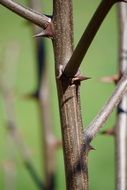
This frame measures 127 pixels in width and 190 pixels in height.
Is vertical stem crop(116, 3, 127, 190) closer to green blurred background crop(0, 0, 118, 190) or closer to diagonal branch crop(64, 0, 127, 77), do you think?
Result: diagonal branch crop(64, 0, 127, 77)

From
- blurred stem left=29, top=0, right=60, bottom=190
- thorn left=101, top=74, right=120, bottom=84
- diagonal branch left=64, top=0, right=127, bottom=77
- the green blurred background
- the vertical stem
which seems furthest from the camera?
the green blurred background

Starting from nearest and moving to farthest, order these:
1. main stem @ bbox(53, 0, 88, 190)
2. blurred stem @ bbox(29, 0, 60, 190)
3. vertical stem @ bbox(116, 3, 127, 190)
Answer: main stem @ bbox(53, 0, 88, 190) → vertical stem @ bbox(116, 3, 127, 190) → blurred stem @ bbox(29, 0, 60, 190)

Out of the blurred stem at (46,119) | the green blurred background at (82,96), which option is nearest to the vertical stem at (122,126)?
the blurred stem at (46,119)

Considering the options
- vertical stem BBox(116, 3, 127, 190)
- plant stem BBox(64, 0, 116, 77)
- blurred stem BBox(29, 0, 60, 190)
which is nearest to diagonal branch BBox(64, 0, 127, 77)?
plant stem BBox(64, 0, 116, 77)

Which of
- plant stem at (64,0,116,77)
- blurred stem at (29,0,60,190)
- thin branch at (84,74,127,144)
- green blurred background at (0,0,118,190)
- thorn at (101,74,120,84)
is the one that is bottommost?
green blurred background at (0,0,118,190)

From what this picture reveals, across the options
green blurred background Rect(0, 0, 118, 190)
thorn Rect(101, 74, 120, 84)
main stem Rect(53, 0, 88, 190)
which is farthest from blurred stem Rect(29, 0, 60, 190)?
green blurred background Rect(0, 0, 118, 190)

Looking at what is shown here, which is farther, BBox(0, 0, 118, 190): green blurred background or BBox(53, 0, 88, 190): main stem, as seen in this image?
BBox(0, 0, 118, 190): green blurred background

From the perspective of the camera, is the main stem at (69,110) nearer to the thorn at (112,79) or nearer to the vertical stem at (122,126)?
the vertical stem at (122,126)

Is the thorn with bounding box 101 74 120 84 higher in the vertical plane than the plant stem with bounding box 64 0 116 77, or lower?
lower

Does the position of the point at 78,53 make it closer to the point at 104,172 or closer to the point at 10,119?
the point at 10,119
